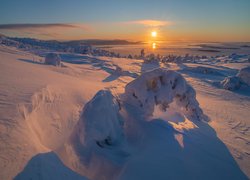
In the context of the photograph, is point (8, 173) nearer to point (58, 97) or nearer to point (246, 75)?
point (58, 97)

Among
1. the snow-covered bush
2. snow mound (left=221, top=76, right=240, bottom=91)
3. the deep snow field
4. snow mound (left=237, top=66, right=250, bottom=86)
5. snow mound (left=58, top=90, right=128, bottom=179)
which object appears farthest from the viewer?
the snow-covered bush

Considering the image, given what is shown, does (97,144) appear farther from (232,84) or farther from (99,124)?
(232,84)

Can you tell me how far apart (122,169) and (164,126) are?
1594 millimetres

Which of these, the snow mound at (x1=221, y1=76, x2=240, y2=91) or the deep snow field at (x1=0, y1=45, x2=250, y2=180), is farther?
the snow mound at (x1=221, y1=76, x2=240, y2=91)

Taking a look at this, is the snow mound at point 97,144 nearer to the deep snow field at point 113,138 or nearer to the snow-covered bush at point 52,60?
the deep snow field at point 113,138

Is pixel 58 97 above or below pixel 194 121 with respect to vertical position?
above

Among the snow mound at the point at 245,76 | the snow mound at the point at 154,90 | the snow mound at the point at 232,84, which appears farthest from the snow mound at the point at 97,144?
the snow mound at the point at 245,76

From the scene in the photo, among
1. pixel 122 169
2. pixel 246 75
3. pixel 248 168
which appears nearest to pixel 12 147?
pixel 122 169

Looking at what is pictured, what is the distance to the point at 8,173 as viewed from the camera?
2.64 meters

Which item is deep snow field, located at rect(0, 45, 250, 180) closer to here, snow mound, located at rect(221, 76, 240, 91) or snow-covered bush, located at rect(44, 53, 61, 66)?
snow mound, located at rect(221, 76, 240, 91)

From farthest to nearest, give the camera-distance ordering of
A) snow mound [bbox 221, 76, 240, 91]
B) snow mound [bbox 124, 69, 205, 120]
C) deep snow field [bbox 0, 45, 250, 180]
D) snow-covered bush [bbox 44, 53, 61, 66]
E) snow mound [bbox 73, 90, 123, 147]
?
snow-covered bush [bbox 44, 53, 61, 66] → snow mound [bbox 221, 76, 240, 91] → snow mound [bbox 124, 69, 205, 120] → snow mound [bbox 73, 90, 123, 147] → deep snow field [bbox 0, 45, 250, 180]

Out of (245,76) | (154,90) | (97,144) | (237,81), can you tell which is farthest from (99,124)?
(245,76)

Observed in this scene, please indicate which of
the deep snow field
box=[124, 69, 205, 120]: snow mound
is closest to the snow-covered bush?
the deep snow field

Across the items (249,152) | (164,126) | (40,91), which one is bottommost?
(249,152)
